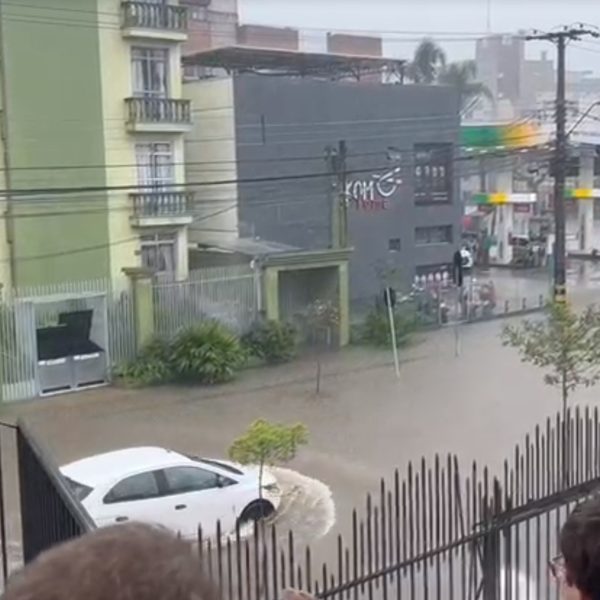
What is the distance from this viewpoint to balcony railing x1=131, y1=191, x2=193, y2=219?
7016 mm

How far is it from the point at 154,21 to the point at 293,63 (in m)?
2.45

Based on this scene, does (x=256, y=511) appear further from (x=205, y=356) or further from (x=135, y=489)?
(x=205, y=356)

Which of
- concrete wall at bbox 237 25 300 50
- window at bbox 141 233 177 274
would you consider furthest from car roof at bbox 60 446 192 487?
concrete wall at bbox 237 25 300 50

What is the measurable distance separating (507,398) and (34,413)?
2665 millimetres

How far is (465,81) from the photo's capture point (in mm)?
9953

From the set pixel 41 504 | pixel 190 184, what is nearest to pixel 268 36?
pixel 190 184

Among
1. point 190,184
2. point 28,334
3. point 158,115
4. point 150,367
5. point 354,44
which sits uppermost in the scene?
point 354,44

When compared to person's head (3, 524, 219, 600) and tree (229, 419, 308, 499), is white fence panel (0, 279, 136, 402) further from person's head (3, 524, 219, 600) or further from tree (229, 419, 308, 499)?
person's head (3, 524, 219, 600)

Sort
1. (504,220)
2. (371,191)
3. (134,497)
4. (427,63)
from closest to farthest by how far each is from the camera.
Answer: (134,497) → (371,191) → (427,63) → (504,220)

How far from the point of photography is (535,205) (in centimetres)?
1153

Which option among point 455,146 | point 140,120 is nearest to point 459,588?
point 140,120

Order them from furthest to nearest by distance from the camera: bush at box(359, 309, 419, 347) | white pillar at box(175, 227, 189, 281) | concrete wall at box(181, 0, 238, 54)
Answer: concrete wall at box(181, 0, 238, 54)
bush at box(359, 309, 419, 347)
white pillar at box(175, 227, 189, 281)

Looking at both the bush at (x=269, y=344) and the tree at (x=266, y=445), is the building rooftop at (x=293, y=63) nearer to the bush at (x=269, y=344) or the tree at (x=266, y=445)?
the bush at (x=269, y=344)

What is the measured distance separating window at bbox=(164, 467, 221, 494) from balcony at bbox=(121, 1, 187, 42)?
4.28 m
